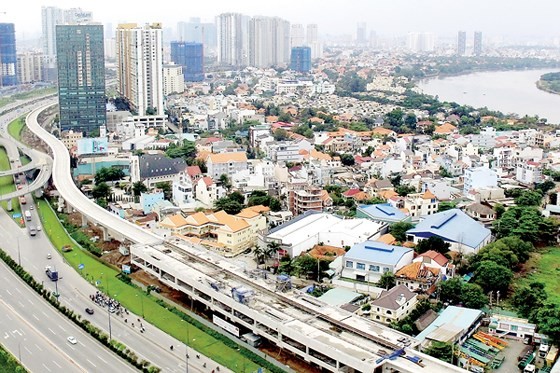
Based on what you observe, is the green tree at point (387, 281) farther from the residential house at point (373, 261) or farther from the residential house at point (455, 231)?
the residential house at point (455, 231)

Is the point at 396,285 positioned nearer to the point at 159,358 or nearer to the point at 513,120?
the point at 159,358

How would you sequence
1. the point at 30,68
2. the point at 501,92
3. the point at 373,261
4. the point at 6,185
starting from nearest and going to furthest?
the point at 373,261 < the point at 6,185 < the point at 30,68 < the point at 501,92

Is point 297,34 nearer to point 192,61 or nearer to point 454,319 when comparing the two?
point 192,61

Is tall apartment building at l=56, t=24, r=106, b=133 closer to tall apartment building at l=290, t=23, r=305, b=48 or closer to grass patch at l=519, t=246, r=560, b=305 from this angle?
grass patch at l=519, t=246, r=560, b=305

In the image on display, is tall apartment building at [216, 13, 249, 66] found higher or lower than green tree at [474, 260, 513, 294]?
higher

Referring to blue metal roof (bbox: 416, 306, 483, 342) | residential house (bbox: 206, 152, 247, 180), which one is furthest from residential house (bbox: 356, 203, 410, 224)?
residential house (bbox: 206, 152, 247, 180)

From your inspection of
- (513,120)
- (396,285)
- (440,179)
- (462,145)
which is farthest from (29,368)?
(513,120)

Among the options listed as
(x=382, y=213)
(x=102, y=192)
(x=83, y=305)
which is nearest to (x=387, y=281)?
(x=382, y=213)
